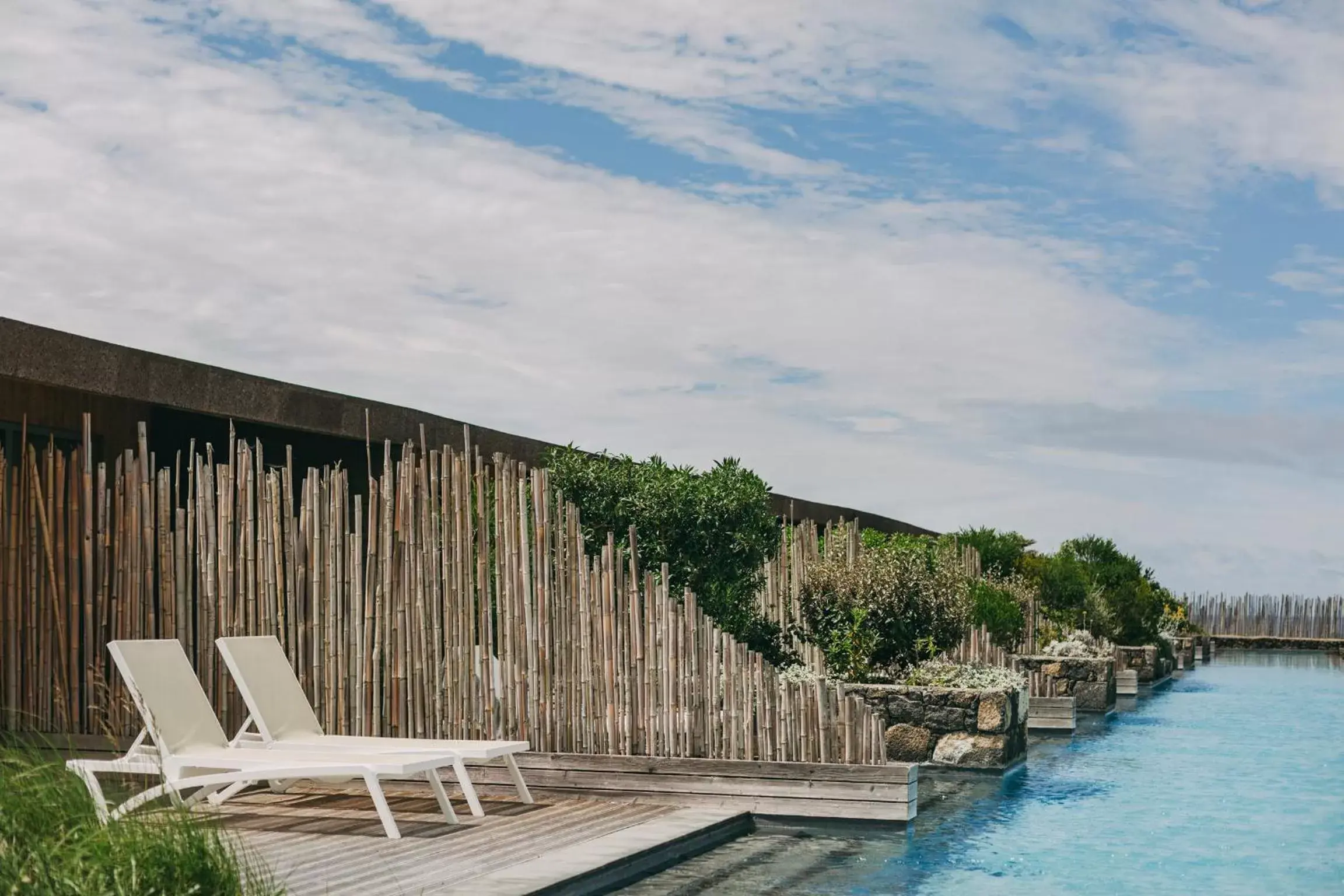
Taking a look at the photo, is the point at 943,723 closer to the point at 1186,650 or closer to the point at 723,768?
the point at 723,768

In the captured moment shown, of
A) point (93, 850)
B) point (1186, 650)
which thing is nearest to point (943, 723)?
point (93, 850)

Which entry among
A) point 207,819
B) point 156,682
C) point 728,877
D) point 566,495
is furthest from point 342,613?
point 207,819

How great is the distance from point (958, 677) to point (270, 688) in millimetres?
4668

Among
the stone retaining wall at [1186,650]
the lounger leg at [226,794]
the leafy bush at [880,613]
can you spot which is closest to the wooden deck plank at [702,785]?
the lounger leg at [226,794]

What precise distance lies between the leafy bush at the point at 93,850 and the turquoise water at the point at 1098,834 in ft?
6.59

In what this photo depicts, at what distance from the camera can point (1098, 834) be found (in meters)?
7.48

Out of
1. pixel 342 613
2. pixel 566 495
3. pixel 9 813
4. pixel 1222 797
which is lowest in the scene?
pixel 1222 797

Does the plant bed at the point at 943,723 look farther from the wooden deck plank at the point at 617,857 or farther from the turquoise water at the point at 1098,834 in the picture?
the wooden deck plank at the point at 617,857

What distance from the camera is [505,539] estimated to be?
25.4ft

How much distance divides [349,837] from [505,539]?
1.94m

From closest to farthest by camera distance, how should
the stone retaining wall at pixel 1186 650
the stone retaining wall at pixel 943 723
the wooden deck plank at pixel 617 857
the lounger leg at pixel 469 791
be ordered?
1. the wooden deck plank at pixel 617 857
2. the lounger leg at pixel 469 791
3. the stone retaining wall at pixel 943 723
4. the stone retaining wall at pixel 1186 650

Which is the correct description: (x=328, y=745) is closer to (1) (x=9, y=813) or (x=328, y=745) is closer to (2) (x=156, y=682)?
(2) (x=156, y=682)

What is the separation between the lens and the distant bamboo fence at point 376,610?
7.54 metres

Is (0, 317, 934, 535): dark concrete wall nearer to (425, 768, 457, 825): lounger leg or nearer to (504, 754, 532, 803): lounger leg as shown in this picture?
(504, 754, 532, 803): lounger leg
